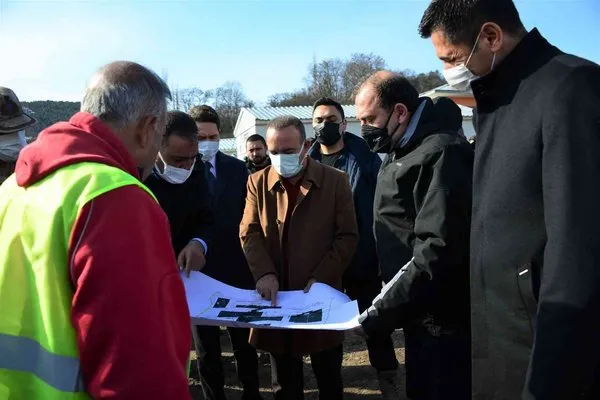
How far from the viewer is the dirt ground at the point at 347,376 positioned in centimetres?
451

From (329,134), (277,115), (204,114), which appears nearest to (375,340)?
(329,134)

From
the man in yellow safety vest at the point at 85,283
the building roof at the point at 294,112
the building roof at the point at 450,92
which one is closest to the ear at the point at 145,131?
the man in yellow safety vest at the point at 85,283

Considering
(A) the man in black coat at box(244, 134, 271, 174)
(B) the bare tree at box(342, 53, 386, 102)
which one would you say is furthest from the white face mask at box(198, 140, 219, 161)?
(B) the bare tree at box(342, 53, 386, 102)

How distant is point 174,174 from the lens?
3416 mm

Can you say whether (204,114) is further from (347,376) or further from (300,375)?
(347,376)

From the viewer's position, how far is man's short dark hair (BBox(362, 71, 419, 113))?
269 centimetres

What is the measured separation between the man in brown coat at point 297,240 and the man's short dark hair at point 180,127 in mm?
564

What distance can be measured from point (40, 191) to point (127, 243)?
0.30 m

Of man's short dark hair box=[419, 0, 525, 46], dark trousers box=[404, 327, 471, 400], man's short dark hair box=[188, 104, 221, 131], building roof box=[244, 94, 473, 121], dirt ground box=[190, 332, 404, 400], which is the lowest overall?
dirt ground box=[190, 332, 404, 400]

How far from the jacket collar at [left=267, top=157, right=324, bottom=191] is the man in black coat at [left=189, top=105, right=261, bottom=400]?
1.04 m

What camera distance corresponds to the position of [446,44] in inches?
71.7

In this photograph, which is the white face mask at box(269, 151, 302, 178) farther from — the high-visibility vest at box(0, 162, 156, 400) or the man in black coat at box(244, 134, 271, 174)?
the man in black coat at box(244, 134, 271, 174)

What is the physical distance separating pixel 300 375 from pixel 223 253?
4.69 feet

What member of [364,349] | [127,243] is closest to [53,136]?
[127,243]
